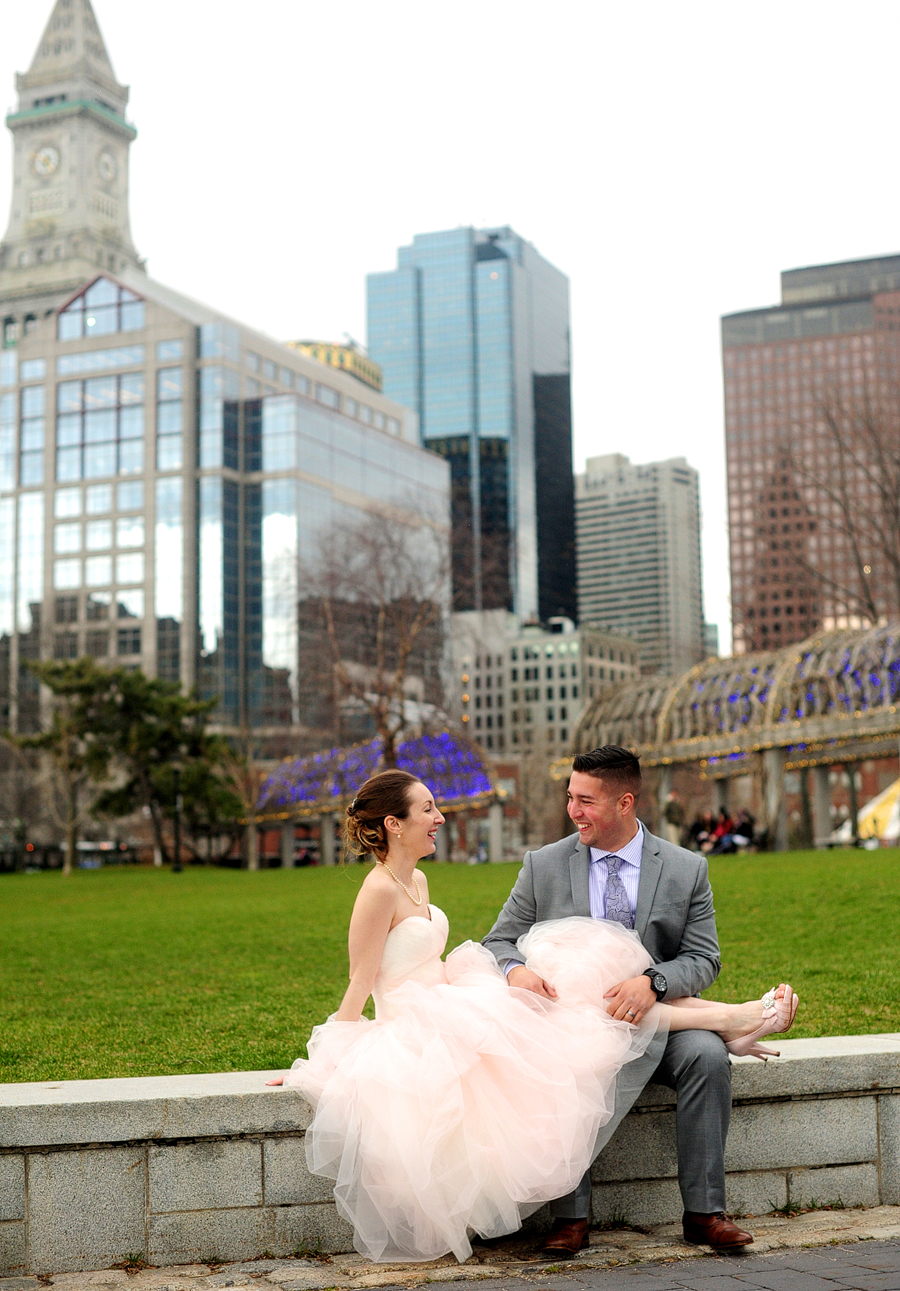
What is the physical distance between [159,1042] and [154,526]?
4172 inches

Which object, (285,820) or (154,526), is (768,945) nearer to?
(285,820)

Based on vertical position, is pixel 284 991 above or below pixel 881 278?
below

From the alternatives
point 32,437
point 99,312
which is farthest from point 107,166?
point 32,437

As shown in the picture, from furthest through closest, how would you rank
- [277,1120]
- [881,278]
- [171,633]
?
1. [881,278]
2. [171,633]
3. [277,1120]

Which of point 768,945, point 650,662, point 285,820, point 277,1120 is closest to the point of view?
point 277,1120

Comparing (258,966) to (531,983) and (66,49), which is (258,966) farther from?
(66,49)

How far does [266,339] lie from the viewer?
11981cm

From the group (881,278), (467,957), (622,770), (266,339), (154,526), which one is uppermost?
(881,278)

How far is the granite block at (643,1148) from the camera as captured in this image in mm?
5238

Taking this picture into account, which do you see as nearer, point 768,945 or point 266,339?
point 768,945

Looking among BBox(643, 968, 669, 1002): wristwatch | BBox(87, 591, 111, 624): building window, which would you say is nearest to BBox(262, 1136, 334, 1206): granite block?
BBox(643, 968, 669, 1002): wristwatch

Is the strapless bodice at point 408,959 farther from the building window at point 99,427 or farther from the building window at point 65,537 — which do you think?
the building window at point 65,537

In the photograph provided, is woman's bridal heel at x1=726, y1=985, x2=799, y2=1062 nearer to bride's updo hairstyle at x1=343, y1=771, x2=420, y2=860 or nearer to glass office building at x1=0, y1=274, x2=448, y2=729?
bride's updo hairstyle at x1=343, y1=771, x2=420, y2=860

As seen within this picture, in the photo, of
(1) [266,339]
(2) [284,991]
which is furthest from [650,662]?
(2) [284,991]
